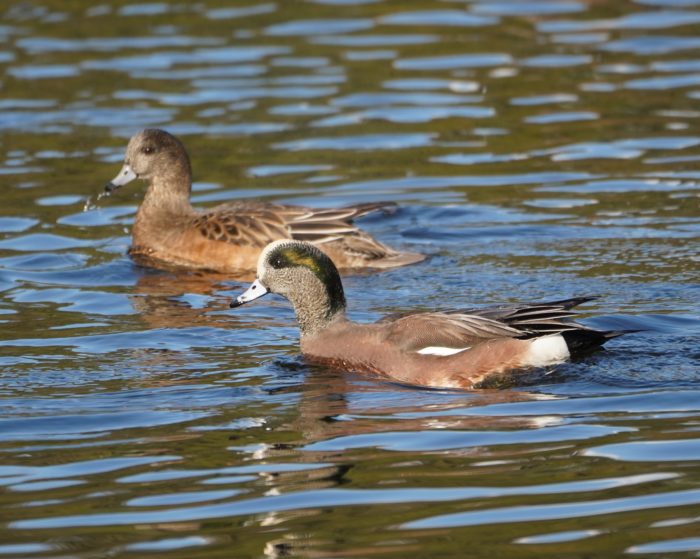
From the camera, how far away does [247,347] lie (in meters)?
9.11

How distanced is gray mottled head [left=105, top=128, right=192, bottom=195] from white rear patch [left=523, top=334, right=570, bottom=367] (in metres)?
4.90

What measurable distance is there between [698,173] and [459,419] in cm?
624

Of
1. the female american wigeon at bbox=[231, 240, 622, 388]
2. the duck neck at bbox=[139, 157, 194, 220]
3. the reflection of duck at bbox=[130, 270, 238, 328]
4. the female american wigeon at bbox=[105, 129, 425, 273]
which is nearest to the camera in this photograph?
the female american wigeon at bbox=[231, 240, 622, 388]

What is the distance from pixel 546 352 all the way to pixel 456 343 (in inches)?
20.2

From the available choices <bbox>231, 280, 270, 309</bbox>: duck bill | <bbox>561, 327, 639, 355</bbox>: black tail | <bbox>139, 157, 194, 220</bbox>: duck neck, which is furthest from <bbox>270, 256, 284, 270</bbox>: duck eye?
<bbox>139, 157, 194, 220</bbox>: duck neck

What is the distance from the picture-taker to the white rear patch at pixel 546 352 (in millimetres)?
8406

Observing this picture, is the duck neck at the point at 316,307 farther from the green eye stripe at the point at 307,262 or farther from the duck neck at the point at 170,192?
the duck neck at the point at 170,192

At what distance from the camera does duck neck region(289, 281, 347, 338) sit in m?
8.95

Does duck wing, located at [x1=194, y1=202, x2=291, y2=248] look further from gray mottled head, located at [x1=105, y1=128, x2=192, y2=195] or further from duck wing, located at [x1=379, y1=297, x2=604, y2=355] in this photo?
duck wing, located at [x1=379, y1=297, x2=604, y2=355]

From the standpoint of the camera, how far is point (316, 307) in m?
8.95

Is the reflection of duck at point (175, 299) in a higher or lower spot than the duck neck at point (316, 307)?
lower

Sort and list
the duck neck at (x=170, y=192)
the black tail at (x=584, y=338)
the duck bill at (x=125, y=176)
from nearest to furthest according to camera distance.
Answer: the black tail at (x=584, y=338) < the duck bill at (x=125, y=176) < the duck neck at (x=170, y=192)

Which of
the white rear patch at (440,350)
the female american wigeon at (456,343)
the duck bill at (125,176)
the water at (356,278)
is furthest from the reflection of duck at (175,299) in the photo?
the white rear patch at (440,350)

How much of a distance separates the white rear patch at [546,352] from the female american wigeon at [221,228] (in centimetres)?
292
